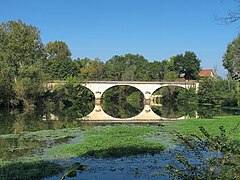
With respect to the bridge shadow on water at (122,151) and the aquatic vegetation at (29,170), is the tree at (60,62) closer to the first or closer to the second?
the bridge shadow on water at (122,151)

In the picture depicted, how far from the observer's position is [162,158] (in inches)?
438

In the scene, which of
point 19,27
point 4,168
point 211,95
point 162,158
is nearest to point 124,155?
point 162,158

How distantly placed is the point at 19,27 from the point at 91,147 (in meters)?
30.4

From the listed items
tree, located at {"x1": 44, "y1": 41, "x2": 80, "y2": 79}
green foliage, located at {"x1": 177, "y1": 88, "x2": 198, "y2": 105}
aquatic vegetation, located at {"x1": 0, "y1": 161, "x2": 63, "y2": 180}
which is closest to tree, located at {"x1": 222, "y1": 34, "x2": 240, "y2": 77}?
green foliage, located at {"x1": 177, "y1": 88, "x2": 198, "y2": 105}

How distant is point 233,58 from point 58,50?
39043 millimetres

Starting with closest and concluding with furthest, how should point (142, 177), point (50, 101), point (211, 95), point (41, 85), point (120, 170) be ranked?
point (142, 177) → point (120, 170) → point (41, 85) → point (50, 101) → point (211, 95)

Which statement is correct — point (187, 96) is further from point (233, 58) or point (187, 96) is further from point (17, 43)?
point (17, 43)

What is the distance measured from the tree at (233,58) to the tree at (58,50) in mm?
35804

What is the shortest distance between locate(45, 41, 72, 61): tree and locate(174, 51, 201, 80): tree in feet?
84.3

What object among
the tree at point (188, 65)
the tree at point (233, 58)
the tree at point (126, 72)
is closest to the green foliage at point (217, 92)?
the tree at point (233, 58)

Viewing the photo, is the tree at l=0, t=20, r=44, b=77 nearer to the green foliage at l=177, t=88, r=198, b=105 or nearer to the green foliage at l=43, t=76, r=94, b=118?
the green foliage at l=43, t=76, r=94, b=118

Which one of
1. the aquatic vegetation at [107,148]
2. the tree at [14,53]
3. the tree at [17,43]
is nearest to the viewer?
the aquatic vegetation at [107,148]

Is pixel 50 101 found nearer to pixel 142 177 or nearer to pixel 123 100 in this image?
pixel 123 100

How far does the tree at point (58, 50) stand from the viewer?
234ft
